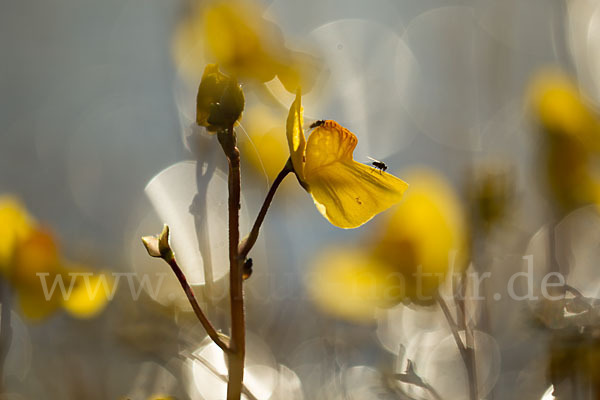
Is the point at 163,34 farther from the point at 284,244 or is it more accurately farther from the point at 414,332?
the point at 414,332

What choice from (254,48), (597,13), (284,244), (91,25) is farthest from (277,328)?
(91,25)

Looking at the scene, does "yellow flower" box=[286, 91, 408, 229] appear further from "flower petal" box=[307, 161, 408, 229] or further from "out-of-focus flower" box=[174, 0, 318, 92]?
"out-of-focus flower" box=[174, 0, 318, 92]

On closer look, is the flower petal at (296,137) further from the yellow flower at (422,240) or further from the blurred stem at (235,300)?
the yellow flower at (422,240)

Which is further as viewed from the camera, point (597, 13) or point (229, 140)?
point (597, 13)

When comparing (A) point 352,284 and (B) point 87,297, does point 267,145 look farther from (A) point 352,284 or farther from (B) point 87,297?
(B) point 87,297

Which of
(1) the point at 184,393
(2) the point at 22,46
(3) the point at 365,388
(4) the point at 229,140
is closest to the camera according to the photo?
(4) the point at 229,140

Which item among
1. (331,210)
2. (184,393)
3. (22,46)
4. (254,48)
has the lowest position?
(184,393)
